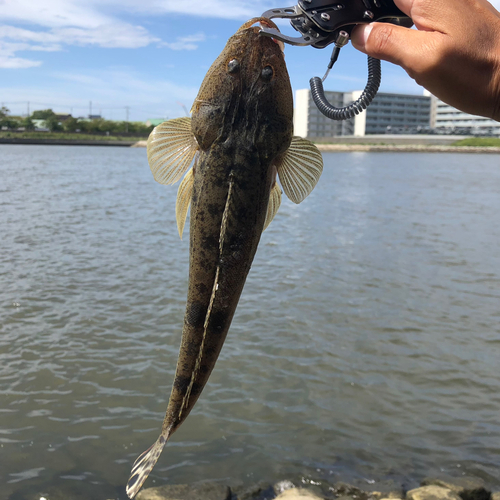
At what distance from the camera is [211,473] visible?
613 cm

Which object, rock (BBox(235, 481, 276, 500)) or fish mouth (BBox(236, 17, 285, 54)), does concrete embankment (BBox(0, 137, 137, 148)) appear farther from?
fish mouth (BBox(236, 17, 285, 54))

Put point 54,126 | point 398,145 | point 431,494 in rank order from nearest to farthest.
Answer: point 431,494, point 398,145, point 54,126

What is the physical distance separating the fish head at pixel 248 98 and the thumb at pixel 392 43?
1.72 feet

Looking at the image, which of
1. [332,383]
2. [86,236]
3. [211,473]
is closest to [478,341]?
[332,383]

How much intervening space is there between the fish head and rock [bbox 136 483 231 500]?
14.4ft

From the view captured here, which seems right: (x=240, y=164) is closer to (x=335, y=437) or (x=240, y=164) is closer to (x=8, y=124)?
(x=335, y=437)

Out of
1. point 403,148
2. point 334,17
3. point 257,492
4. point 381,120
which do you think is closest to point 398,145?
point 403,148

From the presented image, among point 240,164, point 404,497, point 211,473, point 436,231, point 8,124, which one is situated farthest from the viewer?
point 8,124

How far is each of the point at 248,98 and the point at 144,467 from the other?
2.37 metres

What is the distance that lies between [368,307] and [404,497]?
623cm

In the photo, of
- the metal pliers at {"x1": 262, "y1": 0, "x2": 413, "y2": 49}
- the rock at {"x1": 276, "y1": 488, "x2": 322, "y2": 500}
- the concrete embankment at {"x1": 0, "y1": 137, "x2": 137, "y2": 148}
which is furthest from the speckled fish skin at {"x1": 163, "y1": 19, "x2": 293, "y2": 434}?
the concrete embankment at {"x1": 0, "y1": 137, "x2": 137, "y2": 148}

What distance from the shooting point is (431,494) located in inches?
215

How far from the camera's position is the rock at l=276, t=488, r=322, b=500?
539cm

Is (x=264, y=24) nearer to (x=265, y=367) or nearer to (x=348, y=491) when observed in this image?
(x=348, y=491)
